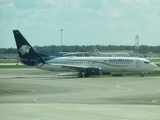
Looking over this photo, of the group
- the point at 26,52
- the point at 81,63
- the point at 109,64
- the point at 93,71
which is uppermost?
the point at 26,52

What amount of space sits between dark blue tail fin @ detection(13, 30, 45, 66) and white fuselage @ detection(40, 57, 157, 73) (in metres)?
Result: 1.40

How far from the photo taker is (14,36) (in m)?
60.8

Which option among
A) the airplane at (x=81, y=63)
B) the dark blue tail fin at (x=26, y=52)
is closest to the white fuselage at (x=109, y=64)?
the airplane at (x=81, y=63)

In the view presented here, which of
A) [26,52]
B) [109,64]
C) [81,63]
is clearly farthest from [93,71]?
[26,52]

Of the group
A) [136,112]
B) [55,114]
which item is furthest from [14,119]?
[136,112]

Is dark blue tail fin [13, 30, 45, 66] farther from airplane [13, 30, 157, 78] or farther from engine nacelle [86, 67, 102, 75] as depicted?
engine nacelle [86, 67, 102, 75]

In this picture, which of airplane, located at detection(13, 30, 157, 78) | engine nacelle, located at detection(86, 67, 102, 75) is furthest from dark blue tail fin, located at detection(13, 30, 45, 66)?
engine nacelle, located at detection(86, 67, 102, 75)

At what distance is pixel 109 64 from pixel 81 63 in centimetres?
425

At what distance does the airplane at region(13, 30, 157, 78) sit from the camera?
5919 cm

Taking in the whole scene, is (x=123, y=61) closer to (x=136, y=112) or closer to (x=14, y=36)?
(x=14, y=36)

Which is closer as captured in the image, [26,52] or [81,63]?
[26,52]

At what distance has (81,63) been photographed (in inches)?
2419

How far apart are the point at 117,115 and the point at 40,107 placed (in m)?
4.89

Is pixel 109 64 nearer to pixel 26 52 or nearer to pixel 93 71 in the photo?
pixel 93 71
